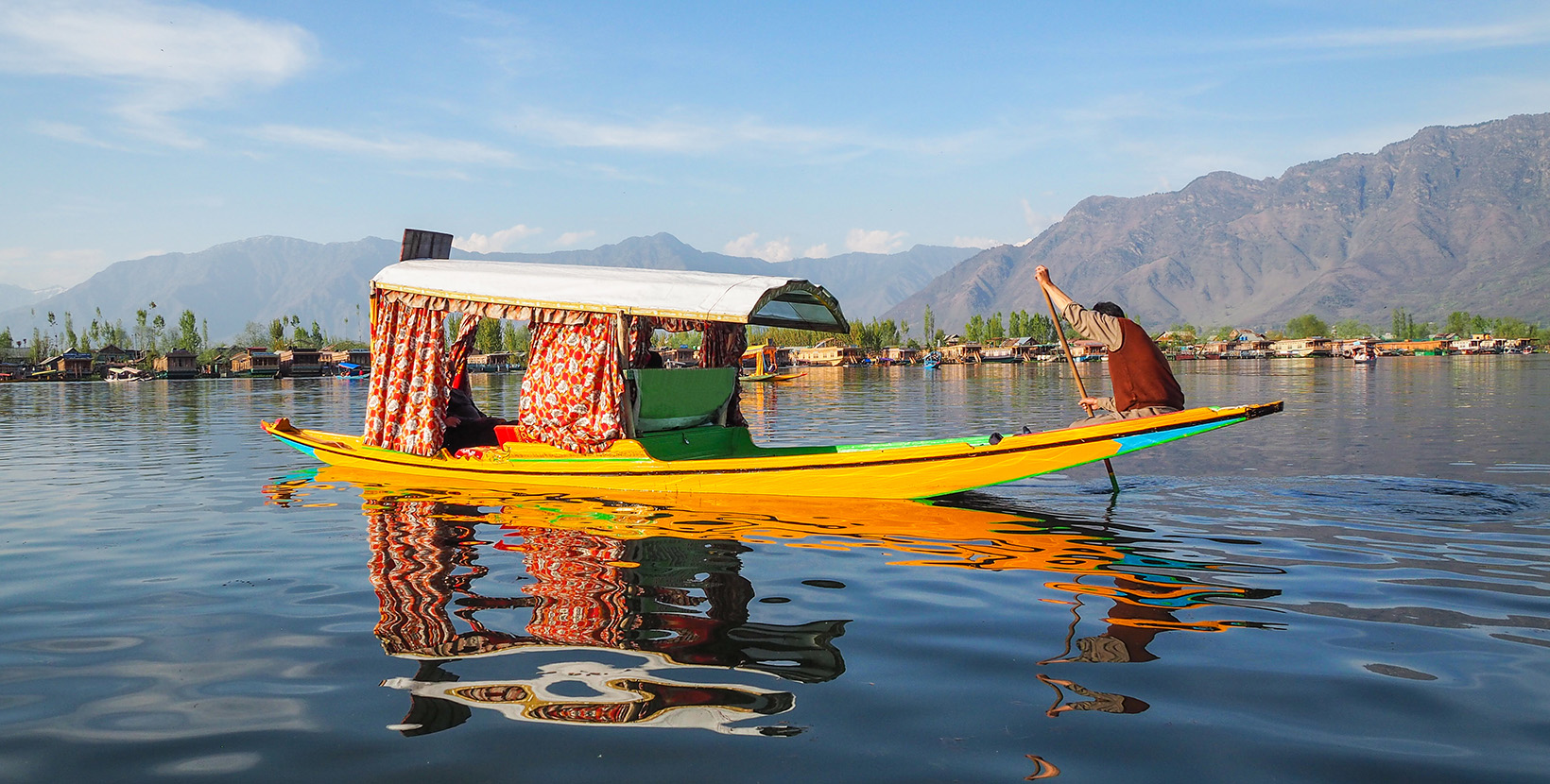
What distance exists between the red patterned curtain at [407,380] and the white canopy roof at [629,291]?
424 mm

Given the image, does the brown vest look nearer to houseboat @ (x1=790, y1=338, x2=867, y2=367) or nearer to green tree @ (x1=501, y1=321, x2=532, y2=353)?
houseboat @ (x1=790, y1=338, x2=867, y2=367)

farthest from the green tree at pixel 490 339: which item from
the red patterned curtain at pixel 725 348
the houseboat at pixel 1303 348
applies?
the red patterned curtain at pixel 725 348

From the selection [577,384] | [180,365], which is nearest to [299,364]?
[180,365]

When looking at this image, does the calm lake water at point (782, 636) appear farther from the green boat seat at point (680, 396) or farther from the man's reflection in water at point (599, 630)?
the green boat seat at point (680, 396)

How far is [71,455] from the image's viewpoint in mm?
17453

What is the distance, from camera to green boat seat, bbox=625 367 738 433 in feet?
37.6

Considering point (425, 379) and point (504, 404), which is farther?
point (504, 404)

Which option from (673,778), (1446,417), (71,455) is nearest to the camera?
(673,778)

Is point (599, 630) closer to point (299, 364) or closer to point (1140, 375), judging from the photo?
point (1140, 375)

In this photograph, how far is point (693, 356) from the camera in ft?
328

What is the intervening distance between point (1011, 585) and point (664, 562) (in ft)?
9.38

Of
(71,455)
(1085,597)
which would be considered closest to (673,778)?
(1085,597)

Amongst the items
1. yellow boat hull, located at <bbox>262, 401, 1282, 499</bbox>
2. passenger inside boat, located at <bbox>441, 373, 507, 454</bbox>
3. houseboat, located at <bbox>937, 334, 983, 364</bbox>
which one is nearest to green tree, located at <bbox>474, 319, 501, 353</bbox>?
houseboat, located at <bbox>937, 334, 983, 364</bbox>

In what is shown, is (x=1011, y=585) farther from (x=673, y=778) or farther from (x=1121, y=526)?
(x=673, y=778)
